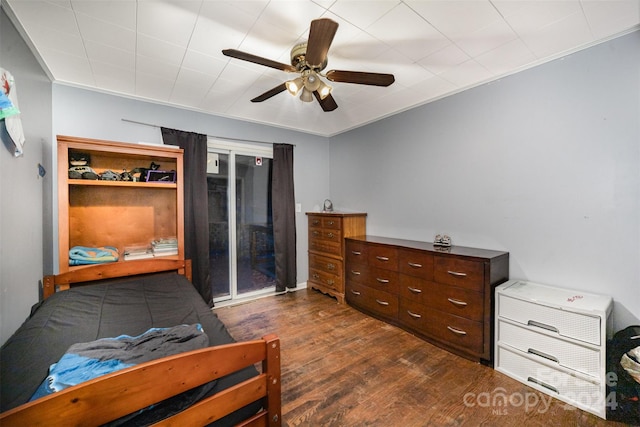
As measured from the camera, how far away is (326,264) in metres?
3.65

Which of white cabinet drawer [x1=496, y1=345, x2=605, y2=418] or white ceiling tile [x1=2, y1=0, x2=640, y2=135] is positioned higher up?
white ceiling tile [x1=2, y1=0, x2=640, y2=135]

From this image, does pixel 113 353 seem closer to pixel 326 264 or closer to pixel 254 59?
pixel 254 59

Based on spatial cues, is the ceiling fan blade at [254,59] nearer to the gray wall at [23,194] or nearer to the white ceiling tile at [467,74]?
the gray wall at [23,194]

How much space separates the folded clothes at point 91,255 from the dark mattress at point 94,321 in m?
0.22

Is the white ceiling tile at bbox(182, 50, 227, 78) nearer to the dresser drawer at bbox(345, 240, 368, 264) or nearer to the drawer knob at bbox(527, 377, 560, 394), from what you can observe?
the dresser drawer at bbox(345, 240, 368, 264)

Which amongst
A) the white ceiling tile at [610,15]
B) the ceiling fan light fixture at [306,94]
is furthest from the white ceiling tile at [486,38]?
the ceiling fan light fixture at [306,94]

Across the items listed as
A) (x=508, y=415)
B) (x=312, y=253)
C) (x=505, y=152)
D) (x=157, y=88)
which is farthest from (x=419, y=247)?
(x=157, y=88)

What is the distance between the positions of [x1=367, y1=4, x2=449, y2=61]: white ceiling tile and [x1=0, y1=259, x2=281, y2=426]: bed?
198cm

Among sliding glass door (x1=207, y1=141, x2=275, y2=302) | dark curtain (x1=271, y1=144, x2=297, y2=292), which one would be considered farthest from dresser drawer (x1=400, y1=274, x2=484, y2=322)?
sliding glass door (x1=207, y1=141, x2=275, y2=302)

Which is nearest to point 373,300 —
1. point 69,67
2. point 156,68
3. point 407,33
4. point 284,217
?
point 284,217

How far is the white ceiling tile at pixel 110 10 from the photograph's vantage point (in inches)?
58.0

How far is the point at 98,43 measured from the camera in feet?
6.07

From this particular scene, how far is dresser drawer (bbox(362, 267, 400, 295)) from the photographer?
2.74 metres

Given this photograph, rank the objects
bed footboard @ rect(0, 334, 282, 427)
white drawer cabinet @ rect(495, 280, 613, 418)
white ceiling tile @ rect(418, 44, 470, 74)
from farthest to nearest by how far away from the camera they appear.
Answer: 1. white ceiling tile @ rect(418, 44, 470, 74)
2. white drawer cabinet @ rect(495, 280, 613, 418)
3. bed footboard @ rect(0, 334, 282, 427)
